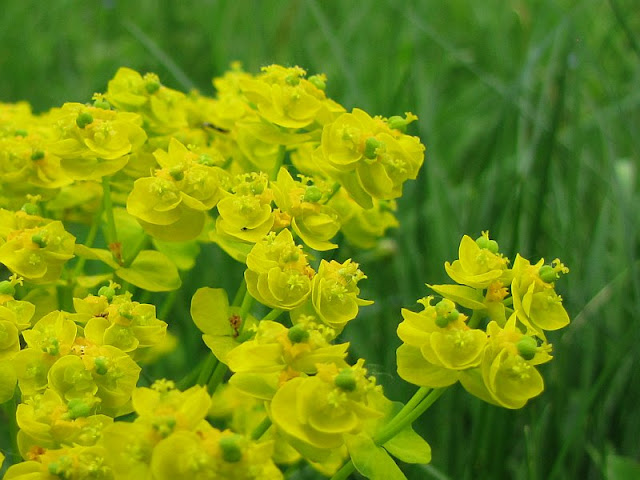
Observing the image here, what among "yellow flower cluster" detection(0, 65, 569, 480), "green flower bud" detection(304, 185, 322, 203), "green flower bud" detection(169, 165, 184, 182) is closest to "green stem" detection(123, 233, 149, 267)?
"yellow flower cluster" detection(0, 65, 569, 480)

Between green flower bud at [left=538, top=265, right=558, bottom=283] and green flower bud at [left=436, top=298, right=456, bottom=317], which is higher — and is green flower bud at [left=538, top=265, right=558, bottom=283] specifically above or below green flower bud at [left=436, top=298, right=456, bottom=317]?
above

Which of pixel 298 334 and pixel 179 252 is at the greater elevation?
pixel 179 252

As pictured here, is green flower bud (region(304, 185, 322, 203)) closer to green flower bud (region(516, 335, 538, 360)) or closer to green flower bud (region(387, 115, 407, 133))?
green flower bud (region(387, 115, 407, 133))

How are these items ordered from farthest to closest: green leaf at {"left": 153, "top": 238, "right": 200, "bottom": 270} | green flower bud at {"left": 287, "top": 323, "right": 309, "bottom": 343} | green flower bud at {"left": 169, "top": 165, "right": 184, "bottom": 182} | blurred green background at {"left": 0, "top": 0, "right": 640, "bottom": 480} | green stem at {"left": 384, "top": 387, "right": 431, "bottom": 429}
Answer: blurred green background at {"left": 0, "top": 0, "right": 640, "bottom": 480} → green leaf at {"left": 153, "top": 238, "right": 200, "bottom": 270} → green flower bud at {"left": 169, "top": 165, "right": 184, "bottom": 182} → green stem at {"left": 384, "top": 387, "right": 431, "bottom": 429} → green flower bud at {"left": 287, "top": 323, "right": 309, "bottom": 343}

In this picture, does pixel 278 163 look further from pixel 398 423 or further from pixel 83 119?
pixel 398 423

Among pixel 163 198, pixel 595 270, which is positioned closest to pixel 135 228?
pixel 163 198

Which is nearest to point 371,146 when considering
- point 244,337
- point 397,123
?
point 397,123
